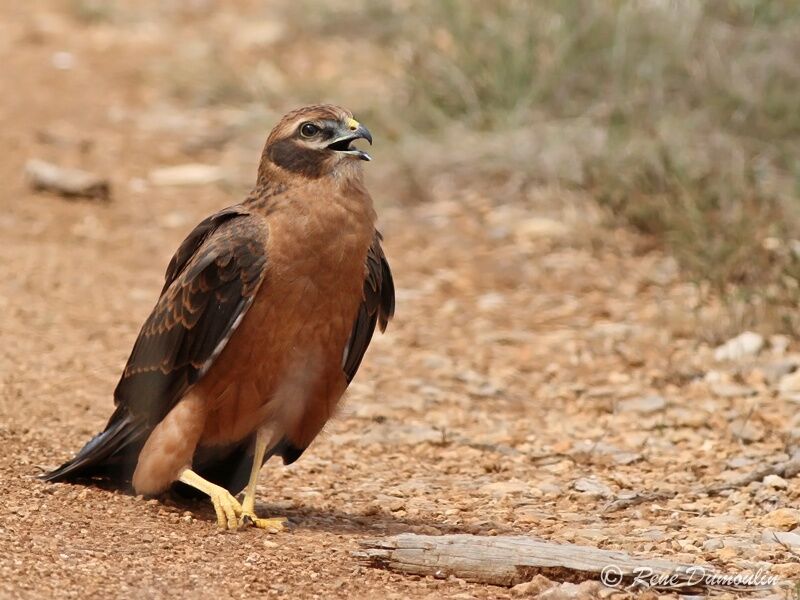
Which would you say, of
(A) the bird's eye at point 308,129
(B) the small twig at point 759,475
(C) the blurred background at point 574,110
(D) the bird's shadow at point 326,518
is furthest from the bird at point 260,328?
(C) the blurred background at point 574,110

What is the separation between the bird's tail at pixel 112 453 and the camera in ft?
19.4

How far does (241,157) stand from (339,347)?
704cm

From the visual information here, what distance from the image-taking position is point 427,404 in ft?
25.8

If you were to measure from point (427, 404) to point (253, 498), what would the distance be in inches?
84.6

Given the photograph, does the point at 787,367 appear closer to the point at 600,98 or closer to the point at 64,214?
the point at 600,98

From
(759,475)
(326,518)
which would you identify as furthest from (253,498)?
(759,475)

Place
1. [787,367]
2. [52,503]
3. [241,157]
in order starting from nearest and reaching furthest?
[52,503]
[787,367]
[241,157]

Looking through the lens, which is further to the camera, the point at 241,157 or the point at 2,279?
the point at 241,157

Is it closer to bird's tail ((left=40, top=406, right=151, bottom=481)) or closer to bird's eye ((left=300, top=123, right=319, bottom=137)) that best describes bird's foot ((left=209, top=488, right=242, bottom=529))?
bird's tail ((left=40, top=406, right=151, bottom=481))

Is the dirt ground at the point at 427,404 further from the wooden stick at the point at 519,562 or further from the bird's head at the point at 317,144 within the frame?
the bird's head at the point at 317,144

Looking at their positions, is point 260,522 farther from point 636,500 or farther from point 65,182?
point 65,182

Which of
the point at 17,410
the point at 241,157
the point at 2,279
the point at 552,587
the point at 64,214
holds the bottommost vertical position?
the point at 552,587

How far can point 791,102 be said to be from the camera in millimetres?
10375

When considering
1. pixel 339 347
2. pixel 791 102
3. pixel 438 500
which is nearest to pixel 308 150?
pixel 339 347
